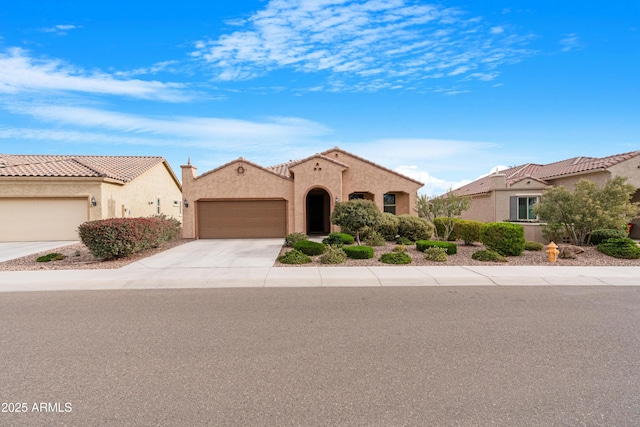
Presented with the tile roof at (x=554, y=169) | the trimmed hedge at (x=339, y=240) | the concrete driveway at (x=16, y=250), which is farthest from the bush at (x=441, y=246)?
the concrete driveway at (x=16, y=250)

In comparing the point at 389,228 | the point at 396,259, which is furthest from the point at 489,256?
the point at 389,228

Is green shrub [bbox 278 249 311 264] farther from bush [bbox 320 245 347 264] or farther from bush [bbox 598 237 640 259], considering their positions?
bush [bbox 598 237 640 259]

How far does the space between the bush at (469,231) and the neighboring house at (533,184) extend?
370 cm

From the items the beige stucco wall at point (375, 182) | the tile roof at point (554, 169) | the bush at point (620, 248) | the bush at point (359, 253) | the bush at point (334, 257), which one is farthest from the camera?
the beige stucco wall at point (375, 182)

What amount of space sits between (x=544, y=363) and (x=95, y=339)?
593 centimetres

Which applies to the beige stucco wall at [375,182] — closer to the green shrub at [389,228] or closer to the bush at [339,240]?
the green shrub at [389,228]

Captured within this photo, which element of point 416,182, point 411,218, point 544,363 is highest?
point 416,182

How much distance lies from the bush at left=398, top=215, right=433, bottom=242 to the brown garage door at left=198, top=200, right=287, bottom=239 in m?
6.79

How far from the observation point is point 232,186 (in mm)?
20812

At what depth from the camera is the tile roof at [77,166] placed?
1981 centimetres

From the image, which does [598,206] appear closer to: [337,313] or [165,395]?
[337,313]

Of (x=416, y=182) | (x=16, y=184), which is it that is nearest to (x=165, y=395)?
(x=416, y=182)

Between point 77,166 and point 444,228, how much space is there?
67.4ft

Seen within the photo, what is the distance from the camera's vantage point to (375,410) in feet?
11.4
